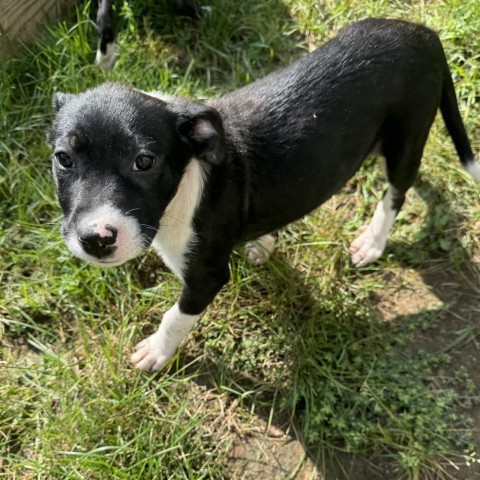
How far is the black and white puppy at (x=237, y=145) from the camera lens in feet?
8.31

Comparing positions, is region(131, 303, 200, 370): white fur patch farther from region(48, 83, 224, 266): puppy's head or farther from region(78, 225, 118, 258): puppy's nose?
region(78, 225, 118, 258): puppy's nose

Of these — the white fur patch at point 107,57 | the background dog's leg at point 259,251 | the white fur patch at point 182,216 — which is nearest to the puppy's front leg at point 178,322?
the white fur patch at point 182,216

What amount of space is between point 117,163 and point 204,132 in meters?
0.45

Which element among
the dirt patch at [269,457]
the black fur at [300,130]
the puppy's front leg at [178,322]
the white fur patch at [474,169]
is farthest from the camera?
the white fur patch at [474,169]

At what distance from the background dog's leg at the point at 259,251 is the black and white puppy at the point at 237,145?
1.28ft

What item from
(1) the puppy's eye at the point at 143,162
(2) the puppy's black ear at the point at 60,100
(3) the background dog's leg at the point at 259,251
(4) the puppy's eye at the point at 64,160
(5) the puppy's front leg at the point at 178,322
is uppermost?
(2) the puppy's black ear at the point at 60,100

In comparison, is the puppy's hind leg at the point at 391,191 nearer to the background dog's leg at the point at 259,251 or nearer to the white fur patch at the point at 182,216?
the background dog's leg at the point at 259,251

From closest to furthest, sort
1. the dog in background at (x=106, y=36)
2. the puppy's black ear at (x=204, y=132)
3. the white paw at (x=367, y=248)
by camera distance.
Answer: the puppy's black ear at (x=204, y=132)
the white paw at (x=367, y=248)
the dog in background at (x=106, y=36)

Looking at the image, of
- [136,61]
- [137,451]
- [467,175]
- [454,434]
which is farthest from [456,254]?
[136,61]

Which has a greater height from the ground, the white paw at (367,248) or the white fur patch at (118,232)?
the white fur patch at (118,232)

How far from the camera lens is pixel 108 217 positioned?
2398 mm

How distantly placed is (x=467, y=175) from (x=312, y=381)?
191 cm

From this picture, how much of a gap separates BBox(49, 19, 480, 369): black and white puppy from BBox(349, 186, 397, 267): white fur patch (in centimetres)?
37

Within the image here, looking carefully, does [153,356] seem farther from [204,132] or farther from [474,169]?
[474,169]
